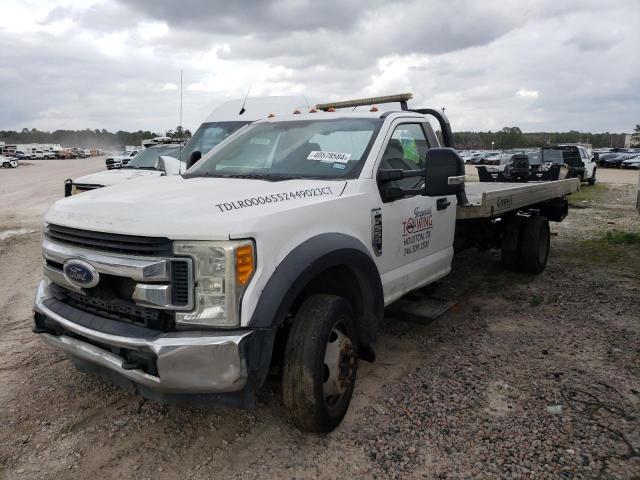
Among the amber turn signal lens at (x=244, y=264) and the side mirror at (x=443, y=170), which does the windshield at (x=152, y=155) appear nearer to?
the side mirror at (x=443, y=170)

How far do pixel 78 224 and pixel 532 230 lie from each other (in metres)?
5.33

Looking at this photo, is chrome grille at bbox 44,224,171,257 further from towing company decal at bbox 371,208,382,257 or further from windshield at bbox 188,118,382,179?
towing company decal at bbox 371,208,382,257

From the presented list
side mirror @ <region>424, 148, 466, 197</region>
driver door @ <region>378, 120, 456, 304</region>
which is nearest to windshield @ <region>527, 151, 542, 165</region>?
driver door @ <region>378, 120, 456, 304</region>

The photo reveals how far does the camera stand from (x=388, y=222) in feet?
11.7

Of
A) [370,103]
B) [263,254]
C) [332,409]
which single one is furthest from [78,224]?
[370,103]

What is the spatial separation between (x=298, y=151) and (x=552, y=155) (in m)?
19.5

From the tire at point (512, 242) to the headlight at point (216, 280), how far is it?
493 centimetres

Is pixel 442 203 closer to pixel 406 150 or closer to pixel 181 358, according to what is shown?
pixel 406 150

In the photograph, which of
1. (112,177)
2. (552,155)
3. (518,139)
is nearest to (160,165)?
(112,177)

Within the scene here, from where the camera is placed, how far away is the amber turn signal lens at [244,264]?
2414mm

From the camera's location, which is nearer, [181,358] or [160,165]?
[181,358]

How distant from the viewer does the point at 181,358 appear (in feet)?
7.72

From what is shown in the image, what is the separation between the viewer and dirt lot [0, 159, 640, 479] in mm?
2711

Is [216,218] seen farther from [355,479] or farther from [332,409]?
[355,479]
